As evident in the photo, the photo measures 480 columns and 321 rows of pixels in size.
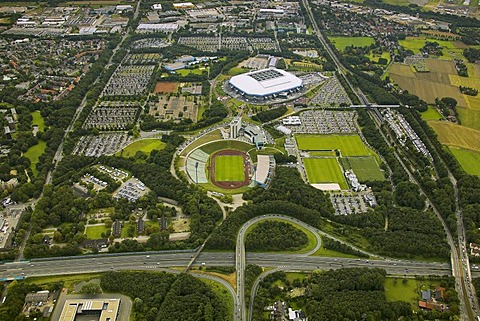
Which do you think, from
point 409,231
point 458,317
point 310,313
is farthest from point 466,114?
point 310,313

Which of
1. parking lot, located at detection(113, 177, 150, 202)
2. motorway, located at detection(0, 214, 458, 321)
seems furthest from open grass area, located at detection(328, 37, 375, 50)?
motorway, located at detection(0, 214, 458, 321)

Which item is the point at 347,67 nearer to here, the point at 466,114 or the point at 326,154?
the point at 466,114

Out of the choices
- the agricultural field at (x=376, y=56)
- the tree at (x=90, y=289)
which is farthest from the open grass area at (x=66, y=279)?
the agricultural field at (x=376, y=56)

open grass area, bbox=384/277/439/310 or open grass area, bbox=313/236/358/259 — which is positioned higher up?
open grass area, bbox=313/236/358/259

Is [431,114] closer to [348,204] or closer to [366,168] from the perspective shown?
[366,168]

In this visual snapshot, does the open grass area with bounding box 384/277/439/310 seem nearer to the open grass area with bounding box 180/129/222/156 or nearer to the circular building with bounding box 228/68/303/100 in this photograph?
the open grass area with bounding box 180/129/222/156
